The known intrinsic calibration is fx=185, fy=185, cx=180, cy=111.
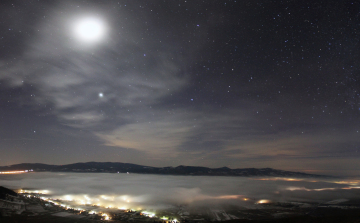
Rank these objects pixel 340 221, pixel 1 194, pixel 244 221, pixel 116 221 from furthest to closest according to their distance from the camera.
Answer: pixel 1 194
pixel 116 221
pixel 244 221
pixel 340 221

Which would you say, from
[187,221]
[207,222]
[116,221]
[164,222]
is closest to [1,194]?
[116,221]

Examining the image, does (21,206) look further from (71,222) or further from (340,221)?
(340,221)

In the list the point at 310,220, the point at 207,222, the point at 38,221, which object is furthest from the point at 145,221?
the point at 310,220

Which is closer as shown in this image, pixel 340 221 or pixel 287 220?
pixel 340 221

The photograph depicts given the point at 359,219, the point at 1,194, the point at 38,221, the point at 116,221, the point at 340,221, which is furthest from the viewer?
the point at 1,194

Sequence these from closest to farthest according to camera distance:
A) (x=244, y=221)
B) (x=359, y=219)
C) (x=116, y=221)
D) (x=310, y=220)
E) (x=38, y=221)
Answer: (x=359, y=219), (x=310, y=220), (x=244, y=221), (x=38, y=221), (x=116, y=221)

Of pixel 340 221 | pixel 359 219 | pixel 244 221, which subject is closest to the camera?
pixel 359 219

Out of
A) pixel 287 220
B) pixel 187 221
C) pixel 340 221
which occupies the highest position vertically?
pixel 340 221

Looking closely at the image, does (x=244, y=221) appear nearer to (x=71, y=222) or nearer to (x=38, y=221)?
(x=71, y=222)

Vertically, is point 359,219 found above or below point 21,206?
above
